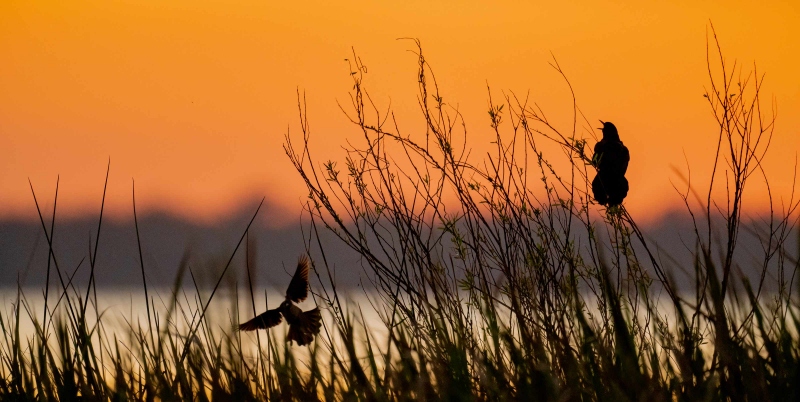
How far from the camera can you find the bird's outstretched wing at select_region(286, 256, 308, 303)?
10.4 ft

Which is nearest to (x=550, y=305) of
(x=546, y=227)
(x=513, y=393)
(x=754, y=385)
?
(x=546, y=227)

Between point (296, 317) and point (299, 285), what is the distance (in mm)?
164

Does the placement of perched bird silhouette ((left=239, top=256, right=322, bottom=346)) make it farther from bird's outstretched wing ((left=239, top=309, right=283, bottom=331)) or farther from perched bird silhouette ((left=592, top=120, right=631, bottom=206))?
perched bird silhouette ((left=592, top=120, right=631, bottom=206))

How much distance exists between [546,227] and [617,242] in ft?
1.03

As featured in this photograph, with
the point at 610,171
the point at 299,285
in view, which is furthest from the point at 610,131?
the point at 299,285

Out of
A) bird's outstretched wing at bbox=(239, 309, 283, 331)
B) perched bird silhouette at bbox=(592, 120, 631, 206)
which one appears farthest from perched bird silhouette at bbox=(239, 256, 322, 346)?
perched bird silhouette at bbox=(592, 120, 631, 206)

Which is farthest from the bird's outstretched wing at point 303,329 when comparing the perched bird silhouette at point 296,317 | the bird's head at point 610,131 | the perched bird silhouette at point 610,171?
the bird's head at point 610,131

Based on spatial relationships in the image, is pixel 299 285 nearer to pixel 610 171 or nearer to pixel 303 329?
pixel 303 329

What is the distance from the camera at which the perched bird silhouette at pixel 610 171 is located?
3.79 m

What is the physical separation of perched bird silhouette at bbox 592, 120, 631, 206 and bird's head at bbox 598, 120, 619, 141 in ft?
0.06

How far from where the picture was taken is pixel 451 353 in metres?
2.63

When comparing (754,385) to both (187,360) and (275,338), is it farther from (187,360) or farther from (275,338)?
(187,360)

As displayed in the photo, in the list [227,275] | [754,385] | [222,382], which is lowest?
[754,385]

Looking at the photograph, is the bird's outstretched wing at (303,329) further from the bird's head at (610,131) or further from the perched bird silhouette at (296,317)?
the bird's head at (610,131)
